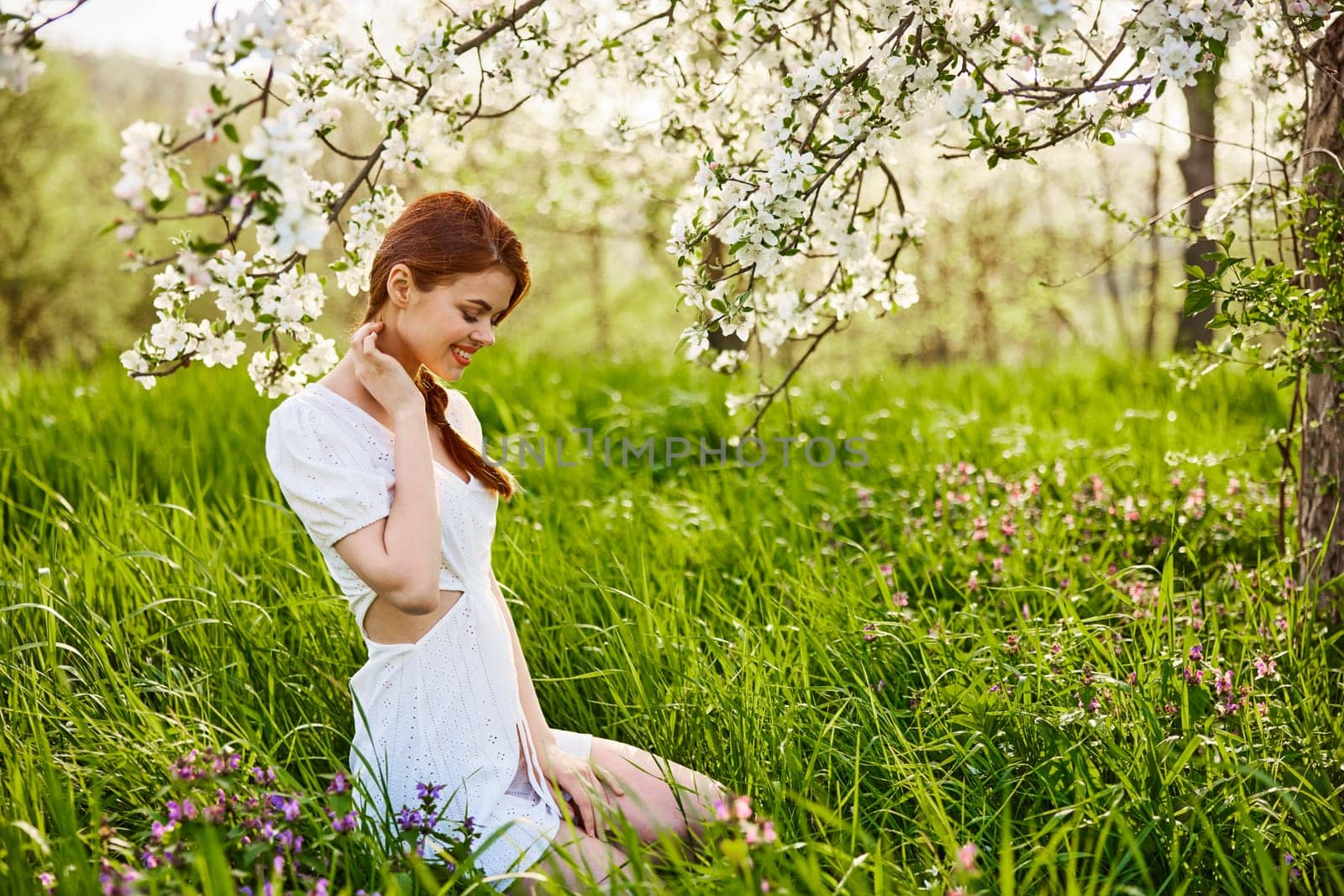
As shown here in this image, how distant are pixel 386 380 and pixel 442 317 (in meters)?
0.21

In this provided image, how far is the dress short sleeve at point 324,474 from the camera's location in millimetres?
2088

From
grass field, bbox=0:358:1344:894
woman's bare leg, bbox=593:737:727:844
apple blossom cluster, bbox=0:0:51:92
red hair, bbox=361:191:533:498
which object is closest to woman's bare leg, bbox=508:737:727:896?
woman's bare leg, bbox=593:737:727:844

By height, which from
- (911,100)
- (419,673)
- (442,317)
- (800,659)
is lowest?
(800,659)

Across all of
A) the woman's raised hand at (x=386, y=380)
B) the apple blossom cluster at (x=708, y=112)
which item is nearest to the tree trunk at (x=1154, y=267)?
the apple blossom cluster at (x=708, y=112)

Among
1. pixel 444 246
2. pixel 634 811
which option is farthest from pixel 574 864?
pixel 444 246

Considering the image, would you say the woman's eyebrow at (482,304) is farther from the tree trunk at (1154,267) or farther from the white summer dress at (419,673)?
the tree trunk at (1154,267)


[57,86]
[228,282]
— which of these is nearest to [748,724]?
[228,282]

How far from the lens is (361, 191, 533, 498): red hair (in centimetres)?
227

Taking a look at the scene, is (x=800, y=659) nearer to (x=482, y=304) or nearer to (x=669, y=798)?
(x=669, y=798)

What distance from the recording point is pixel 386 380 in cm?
219

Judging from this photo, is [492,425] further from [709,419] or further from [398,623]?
[398,623]

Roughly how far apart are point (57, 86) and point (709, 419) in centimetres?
1532

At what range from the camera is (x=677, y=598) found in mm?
3088

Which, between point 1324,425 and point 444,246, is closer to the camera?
point 444,246
